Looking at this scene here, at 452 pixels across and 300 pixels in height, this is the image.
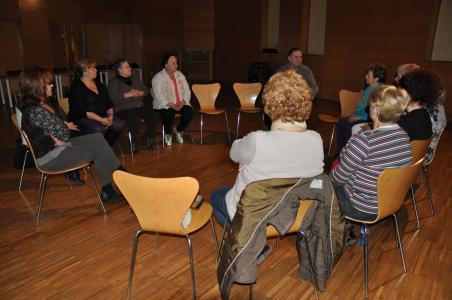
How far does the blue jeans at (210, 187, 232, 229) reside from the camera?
223 centimetres

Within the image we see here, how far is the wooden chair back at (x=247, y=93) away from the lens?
18.7 feet

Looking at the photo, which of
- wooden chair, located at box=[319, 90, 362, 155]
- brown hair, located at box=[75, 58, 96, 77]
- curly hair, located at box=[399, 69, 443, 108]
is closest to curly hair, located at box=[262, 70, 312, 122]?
curly hair, located at box=[399, 69, 443, 108]

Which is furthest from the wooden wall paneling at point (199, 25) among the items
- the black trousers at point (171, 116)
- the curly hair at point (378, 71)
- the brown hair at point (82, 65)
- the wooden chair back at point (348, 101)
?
the curly hair at point (378, 71)

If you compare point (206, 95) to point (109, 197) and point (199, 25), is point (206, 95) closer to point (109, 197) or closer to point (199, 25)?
point (109, 197)

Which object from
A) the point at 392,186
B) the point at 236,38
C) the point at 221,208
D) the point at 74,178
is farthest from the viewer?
the point at 236,38

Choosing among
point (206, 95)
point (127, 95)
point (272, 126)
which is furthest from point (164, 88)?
point (272, 126)

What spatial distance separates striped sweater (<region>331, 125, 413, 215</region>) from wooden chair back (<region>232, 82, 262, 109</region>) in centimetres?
357

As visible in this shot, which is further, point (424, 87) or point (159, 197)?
point (424, 87)

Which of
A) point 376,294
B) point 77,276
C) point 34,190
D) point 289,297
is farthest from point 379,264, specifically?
point 34,190

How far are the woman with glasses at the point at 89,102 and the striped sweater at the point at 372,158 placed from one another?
3.12 meters

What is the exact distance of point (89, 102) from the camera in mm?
4281

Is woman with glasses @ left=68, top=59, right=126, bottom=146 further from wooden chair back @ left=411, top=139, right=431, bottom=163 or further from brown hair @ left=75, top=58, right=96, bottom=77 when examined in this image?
wooden chair back @ left=411, top=139, right=431, bottom=163

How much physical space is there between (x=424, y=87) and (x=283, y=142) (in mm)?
1885

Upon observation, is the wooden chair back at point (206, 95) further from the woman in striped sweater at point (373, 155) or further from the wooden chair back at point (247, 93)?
the woman in striped sweater at point (373, 155)
